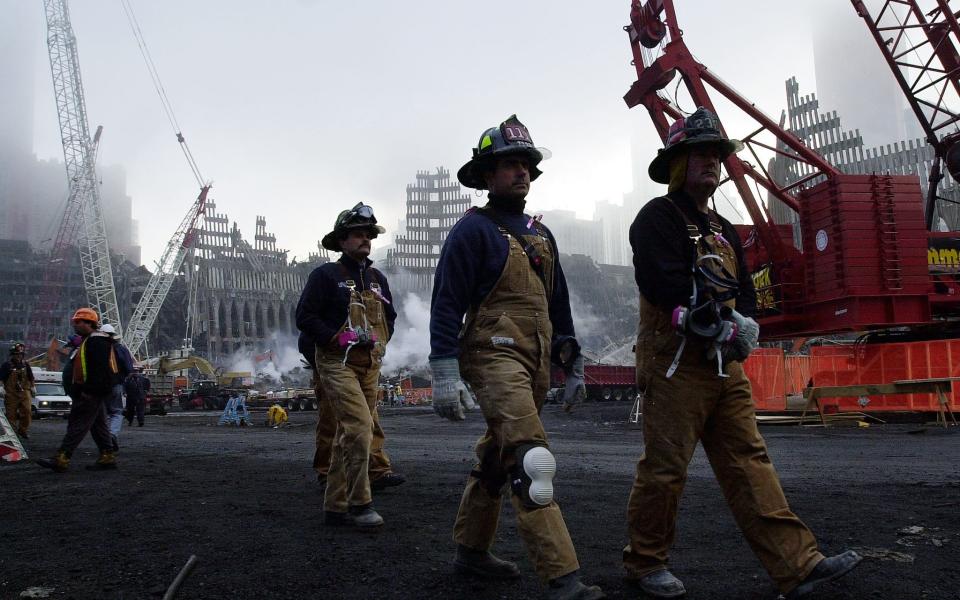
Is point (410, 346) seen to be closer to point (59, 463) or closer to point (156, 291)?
point (156, 291)

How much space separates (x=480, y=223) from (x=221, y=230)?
88847 millimetres

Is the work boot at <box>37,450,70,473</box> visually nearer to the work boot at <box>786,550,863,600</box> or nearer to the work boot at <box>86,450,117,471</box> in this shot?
the work boot at <box>86,450,117,471</box>

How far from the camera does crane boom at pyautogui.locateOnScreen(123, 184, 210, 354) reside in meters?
69.0

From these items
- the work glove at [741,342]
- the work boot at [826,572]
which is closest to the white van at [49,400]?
the work glove at [741,342]

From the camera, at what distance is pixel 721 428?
306 cm

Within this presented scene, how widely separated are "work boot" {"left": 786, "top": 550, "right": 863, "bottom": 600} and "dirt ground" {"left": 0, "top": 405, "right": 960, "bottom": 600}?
0.22m

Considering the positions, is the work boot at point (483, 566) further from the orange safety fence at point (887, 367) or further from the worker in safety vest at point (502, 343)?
the orange safety fence at point (887, 367)

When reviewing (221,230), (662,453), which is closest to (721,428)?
(662,453)

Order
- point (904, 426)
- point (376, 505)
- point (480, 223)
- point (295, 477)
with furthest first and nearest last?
point (904, 426) → point (295, 477) → point (376, 505) → point (480, 223)

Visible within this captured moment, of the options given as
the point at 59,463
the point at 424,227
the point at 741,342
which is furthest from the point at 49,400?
the point at 424,227

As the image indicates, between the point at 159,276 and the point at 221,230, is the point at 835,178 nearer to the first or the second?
the point at 159,276

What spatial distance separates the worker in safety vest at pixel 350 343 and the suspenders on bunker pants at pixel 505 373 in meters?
1.48

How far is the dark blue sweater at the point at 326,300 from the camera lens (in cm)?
512

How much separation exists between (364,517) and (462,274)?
2013 millimetres
